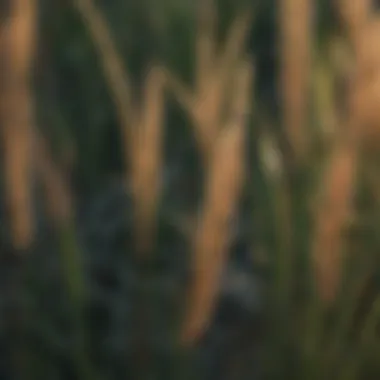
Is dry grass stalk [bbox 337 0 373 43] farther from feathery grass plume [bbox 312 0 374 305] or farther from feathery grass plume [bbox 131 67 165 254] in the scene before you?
feathery grass plume [bbox 131 67 165 254]

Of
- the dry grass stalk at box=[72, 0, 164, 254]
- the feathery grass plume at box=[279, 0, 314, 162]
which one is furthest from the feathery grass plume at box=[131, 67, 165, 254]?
the feathery grass plume at box=[279, 0, 314, 162]

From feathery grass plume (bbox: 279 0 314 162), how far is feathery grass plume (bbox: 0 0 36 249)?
212mm

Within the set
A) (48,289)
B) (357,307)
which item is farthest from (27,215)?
(357,307)

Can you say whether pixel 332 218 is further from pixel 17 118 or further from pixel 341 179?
pixel 17 118

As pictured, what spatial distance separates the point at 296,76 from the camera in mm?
958

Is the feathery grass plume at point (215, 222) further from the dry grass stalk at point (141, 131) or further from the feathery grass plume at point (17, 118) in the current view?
the feathery grass plume at point (17, 118)

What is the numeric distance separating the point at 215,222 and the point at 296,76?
194 millimetres

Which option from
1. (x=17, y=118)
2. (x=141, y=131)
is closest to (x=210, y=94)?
(x=141, y=131)

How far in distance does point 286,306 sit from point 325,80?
0.85ft

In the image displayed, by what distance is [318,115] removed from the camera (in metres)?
1.00

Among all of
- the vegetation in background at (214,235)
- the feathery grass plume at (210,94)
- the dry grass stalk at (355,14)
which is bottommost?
the vegetation in background at (214,235)

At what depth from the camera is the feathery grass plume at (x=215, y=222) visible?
0.80 m

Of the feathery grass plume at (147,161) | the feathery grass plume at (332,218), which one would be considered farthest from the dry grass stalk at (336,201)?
the feathery grass plume at (147,161)

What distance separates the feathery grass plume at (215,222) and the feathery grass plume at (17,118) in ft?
0.47
